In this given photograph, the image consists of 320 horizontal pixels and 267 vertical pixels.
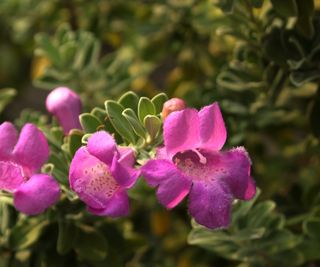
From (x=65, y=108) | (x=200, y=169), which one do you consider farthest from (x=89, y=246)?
(x=200, y=169)

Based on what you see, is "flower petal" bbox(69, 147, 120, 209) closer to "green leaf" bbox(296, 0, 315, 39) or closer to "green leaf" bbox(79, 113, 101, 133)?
"green leaf" bbox(79, 113, 101, 133)

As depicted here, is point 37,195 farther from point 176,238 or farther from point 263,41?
point 176,238

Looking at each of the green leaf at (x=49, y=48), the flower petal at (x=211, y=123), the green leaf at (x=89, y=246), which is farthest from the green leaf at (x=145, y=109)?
the green leaf at (x=49, y=48)

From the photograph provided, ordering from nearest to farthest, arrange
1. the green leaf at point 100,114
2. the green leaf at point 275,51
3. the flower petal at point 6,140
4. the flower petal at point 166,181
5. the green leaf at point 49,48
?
the flower petal at point 166,181, the flower petal at point 6,140, the green leaf at point 100,114, the green leaf at point 275,51, the green leaf at point 49,48

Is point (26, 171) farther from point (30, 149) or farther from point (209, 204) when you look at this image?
point (209, 204)

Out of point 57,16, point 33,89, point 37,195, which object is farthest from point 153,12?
point 33,89

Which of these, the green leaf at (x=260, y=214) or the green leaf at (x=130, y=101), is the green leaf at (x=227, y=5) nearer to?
the green leaf at (x=130, y=101)
